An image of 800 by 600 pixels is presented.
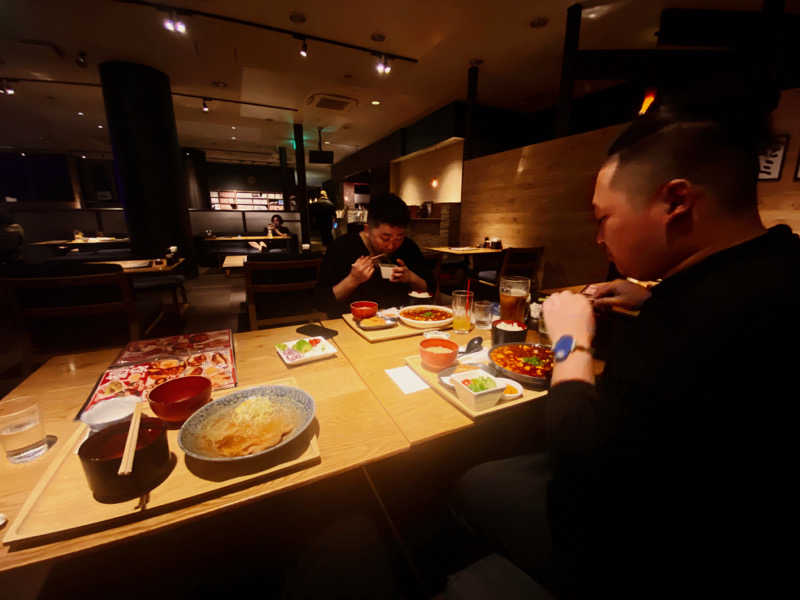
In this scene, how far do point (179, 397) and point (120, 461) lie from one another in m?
0.32

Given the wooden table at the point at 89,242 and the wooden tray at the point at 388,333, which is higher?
the wooden tray at the point at 388,333

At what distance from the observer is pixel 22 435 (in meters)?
0.78

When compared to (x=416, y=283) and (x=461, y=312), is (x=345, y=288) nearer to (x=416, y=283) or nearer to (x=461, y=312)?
(x=416, y=283)

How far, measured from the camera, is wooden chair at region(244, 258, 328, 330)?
2.72m

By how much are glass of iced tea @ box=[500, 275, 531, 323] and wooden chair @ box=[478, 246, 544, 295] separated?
9.83ft

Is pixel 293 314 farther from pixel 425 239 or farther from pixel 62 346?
pixel 425 239

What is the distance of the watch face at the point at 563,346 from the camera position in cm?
84

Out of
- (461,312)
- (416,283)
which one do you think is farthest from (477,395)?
(416,283)

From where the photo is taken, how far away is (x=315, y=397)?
3.39 ft

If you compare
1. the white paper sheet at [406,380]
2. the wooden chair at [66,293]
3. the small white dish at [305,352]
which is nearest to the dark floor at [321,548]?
the white paper sheet at [406,380]

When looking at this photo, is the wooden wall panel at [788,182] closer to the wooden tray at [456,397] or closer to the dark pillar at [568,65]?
the dark pillar at [568,65]

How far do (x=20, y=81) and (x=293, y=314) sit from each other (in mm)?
7208

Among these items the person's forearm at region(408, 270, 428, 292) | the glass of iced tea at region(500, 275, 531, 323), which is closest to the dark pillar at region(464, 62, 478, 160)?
the person's forearm at region(408, 270, 428, 292)

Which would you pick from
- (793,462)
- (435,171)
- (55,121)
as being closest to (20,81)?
(55,121)
